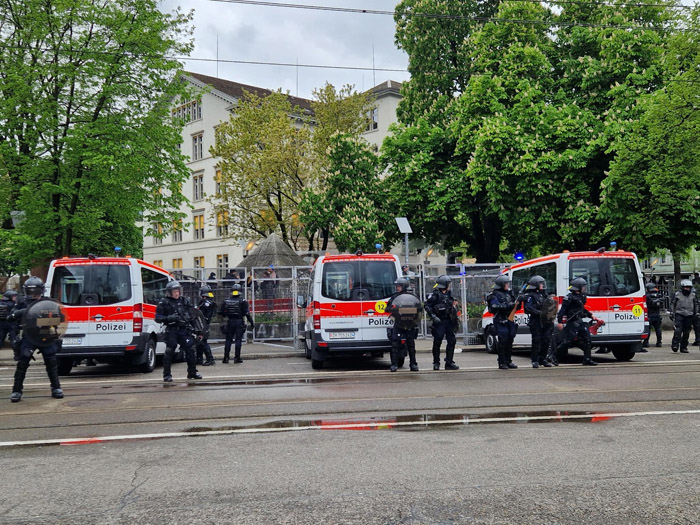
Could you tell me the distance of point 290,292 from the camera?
19219 mm

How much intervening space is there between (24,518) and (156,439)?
2329 millimetres

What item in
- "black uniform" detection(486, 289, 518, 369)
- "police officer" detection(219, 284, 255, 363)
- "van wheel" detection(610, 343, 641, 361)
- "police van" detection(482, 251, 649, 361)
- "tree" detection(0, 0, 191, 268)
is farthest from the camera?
"tree" detection(0, 0, 191, 268)

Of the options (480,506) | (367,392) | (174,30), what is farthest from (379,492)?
(174,30)

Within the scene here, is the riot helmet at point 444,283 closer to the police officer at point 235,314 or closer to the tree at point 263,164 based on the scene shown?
the police officer at point 235,314

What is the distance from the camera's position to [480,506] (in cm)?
430

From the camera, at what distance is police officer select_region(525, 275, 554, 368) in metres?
12.9

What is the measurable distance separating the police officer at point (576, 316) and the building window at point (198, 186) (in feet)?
152

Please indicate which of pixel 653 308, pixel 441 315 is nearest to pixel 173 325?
pixel 441 315

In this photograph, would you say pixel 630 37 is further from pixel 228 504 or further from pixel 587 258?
pixel 228 504

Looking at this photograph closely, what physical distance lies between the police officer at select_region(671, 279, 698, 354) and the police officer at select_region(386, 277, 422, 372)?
7.58 metres

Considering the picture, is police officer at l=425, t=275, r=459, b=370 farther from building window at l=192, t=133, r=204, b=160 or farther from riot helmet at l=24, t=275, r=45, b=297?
building window at l=192, t=133, r=204, b=160

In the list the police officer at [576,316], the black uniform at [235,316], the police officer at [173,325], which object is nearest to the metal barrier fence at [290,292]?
the black uniform at [235,316]

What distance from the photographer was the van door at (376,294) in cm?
1282

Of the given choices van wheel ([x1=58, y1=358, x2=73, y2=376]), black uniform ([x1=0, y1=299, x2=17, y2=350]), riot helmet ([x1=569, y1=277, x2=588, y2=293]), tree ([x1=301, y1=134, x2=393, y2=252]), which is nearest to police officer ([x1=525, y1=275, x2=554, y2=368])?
riot helmet ([x1=569, y1=277, x2=588, y2=293])
